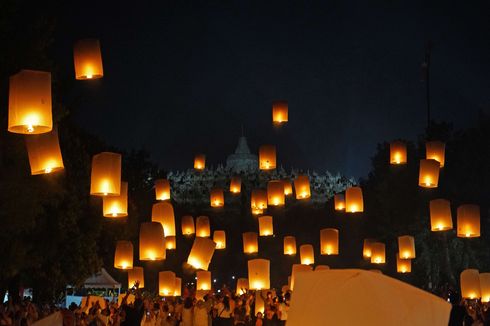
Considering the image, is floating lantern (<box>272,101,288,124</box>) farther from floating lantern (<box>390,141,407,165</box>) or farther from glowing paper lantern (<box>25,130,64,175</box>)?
glowing paper lantern (<box>25,130,64,175</box>)

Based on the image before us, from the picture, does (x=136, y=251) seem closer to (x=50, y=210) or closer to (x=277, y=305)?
(x=50, y=210)

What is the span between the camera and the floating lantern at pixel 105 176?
1525 centimetres

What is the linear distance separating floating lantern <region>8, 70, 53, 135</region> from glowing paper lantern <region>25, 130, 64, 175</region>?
3112mm

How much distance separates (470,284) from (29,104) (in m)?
16.6

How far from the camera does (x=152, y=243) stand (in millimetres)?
18688

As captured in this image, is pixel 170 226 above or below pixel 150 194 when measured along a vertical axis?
below

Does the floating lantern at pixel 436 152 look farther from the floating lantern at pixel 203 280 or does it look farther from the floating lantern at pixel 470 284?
the floating lantern at pixel 203 280

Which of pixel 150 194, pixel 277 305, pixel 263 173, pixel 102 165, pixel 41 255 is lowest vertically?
pixel 277 305

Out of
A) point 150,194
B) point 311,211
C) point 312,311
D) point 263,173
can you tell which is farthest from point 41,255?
point 263,173

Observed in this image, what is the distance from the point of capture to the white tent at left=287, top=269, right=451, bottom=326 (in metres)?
6.79

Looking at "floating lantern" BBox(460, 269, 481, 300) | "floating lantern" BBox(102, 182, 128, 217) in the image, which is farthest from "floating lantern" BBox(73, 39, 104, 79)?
"floating lantern" BBox(460, 269, 481, 300)

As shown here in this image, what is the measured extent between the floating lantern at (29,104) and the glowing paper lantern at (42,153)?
3112 millimetres

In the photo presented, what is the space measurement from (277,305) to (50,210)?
22.8 feet

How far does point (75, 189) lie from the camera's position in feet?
75.2
